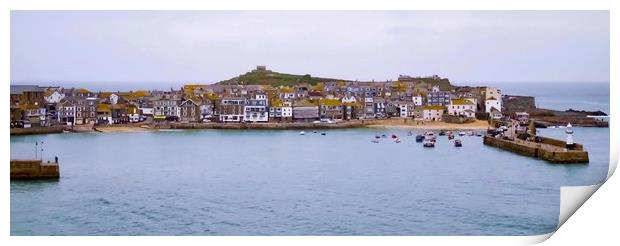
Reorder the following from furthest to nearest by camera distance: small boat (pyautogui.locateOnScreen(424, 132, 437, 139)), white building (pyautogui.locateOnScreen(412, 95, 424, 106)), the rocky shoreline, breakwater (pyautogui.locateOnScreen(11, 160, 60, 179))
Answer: small boat (pyautogui.locateOnScreen(424, 132, 437, 139)) < white building (pyautogui.locateOnScreen(412, 95, 424, 106)) < the rocky shoreline < breakwater (pyautogui.locateOnScreen(11, 160, 60, 179))

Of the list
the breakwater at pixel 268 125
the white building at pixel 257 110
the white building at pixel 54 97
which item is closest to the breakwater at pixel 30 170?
the white building at pixel 54 97

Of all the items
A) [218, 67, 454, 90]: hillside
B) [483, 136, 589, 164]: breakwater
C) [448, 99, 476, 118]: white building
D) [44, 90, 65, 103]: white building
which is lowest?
[483, 136, 589, 164]: breakwater

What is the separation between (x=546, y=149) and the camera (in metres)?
8.34

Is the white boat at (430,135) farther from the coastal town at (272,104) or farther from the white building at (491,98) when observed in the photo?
the white building at (491,98)

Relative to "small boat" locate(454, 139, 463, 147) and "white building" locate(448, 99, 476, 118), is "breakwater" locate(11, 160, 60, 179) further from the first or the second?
"white building" locate(448, 99, 476, 118)

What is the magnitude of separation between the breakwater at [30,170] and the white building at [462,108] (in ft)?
13.5

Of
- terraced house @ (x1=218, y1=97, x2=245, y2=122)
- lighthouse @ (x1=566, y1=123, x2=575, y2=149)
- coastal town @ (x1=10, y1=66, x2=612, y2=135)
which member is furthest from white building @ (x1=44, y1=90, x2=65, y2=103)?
lighthouse @ (x1=566, y1=123, x2=575, y2=149)

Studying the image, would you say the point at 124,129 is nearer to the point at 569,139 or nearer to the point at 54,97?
the point at 54,97

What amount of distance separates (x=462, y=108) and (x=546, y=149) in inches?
55.9

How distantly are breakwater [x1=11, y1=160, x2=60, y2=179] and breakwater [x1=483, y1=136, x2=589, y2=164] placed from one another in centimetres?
402

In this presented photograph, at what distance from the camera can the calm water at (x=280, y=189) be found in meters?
5.75

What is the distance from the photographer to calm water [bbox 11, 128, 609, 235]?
5.75 m

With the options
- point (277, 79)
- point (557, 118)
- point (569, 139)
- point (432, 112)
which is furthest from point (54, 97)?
point (557, 118)
